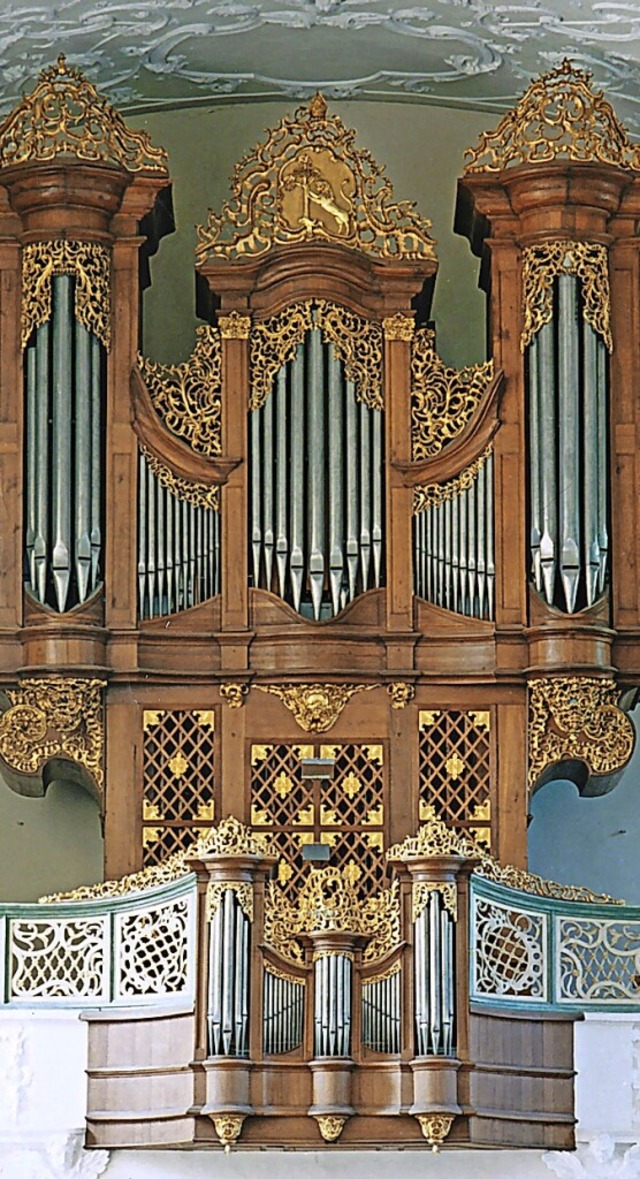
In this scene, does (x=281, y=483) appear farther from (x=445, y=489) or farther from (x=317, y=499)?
(x=445, y=489)

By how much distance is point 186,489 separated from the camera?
2191cm

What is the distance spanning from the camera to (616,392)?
22.2m

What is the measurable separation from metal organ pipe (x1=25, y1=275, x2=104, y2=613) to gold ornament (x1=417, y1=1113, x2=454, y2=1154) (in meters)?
4.62

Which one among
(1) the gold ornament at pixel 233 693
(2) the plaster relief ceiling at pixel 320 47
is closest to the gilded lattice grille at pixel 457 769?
(1) the gold ornament at pixel 233 693

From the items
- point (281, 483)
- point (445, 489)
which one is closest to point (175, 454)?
point (281, 483)

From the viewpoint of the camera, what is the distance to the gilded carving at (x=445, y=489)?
21891mm

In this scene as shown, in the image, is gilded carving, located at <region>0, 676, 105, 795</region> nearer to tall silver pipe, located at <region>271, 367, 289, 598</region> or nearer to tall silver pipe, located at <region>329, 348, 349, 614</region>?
tall silver pipe, located at <region>271, 367, 289, 598</region>

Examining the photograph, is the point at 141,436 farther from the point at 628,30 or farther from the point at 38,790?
the point at 628,30

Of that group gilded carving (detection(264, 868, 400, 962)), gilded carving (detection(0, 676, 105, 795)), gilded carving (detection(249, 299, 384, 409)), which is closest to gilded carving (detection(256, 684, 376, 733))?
gilded carving (detection(0, 676, 105, 795))

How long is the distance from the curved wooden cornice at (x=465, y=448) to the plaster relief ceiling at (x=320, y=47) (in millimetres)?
2614

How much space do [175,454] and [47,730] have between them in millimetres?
2179

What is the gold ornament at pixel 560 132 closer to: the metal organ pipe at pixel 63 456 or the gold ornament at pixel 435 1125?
the metal organ pipe at pixel 63 456

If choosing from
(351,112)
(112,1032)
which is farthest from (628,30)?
(112,1032)

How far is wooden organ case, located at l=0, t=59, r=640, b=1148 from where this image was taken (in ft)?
70.3
